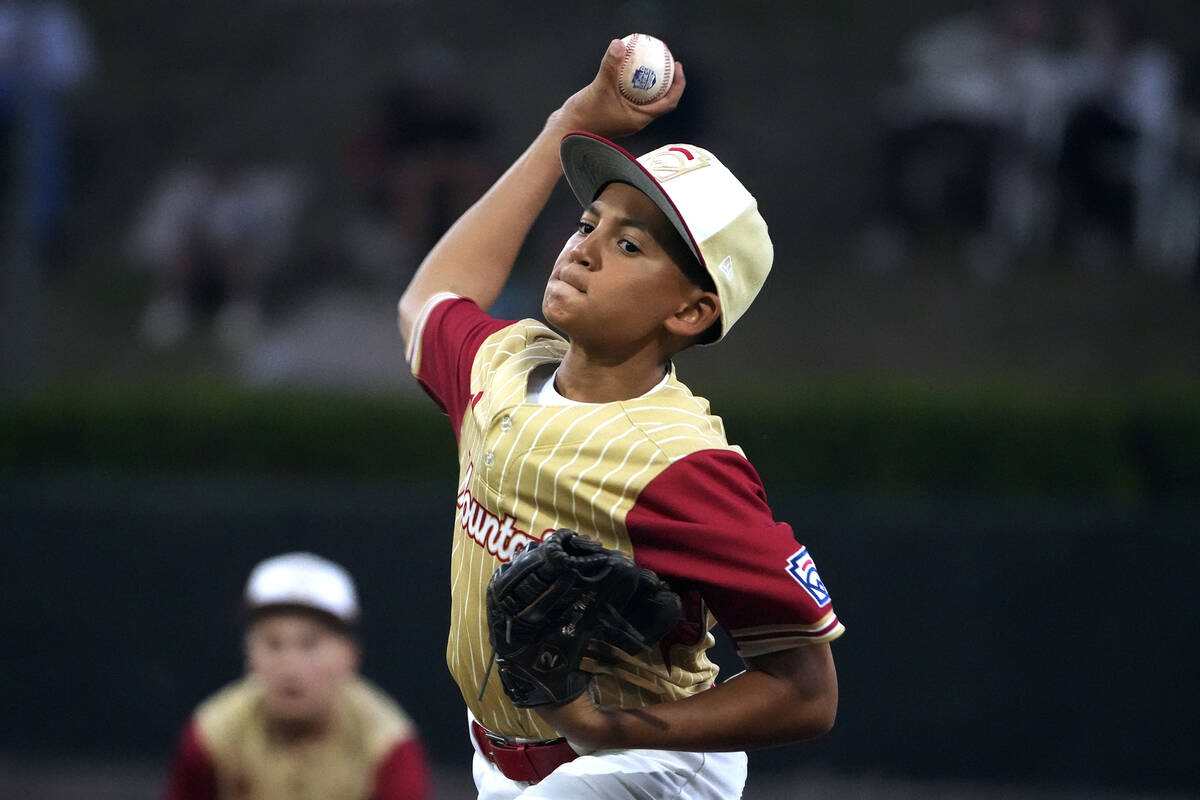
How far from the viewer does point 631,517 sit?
2484 mm

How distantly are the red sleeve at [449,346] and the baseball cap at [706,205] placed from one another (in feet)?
1.46

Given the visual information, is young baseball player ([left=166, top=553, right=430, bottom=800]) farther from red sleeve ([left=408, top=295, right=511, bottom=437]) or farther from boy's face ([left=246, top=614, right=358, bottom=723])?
red sleeve ([left=408, top=295, right=511, bottom=437])

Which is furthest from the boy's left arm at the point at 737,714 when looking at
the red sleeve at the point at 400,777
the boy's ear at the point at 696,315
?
the red sleeve at the point at 400,777

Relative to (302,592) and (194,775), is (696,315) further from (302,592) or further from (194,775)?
(194,775)

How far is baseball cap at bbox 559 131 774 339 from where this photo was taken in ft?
8.63

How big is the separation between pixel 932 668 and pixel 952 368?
152 inches

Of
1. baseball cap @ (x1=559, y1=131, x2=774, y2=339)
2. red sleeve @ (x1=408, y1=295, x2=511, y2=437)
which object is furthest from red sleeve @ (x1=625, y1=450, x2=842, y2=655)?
red sleeve @ (x1=408, y1=295, x2=511, y2=437)

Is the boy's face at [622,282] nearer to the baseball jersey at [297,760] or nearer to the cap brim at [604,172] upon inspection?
the cap brim at [604,172]

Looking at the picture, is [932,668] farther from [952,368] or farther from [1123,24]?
[1123,24]

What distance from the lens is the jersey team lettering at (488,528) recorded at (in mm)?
2643

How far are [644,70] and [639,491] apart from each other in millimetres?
883

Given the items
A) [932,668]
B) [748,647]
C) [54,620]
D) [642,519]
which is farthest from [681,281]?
[54,620]

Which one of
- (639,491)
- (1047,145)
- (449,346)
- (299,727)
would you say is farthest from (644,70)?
(1047,145)

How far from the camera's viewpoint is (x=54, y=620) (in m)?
7.71
